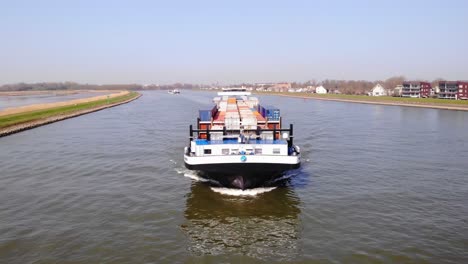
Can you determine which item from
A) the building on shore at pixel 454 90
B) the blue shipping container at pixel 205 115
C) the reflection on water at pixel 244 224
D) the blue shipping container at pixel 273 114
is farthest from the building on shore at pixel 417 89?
Answer: the reflection on water at pixel 244 224

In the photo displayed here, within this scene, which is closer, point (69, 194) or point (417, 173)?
point (69, 194)

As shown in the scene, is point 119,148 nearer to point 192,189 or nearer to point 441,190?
point 192,189

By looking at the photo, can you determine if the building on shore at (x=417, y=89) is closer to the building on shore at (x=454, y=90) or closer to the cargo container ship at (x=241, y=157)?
the building on shore at (x=454, y=90)

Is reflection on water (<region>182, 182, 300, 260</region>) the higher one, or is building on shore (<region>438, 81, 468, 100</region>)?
building on shore (<region>438, 81, 468, 100</region>)

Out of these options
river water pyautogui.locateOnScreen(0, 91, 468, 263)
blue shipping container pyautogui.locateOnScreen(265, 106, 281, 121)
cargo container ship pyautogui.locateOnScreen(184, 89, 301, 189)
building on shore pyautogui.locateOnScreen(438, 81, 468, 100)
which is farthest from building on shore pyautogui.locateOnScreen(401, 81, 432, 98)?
cargo container ship pyautogui.locateOnScreen(184, 89, 301, 189)

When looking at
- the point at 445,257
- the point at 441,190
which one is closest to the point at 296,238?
the point at 445,257

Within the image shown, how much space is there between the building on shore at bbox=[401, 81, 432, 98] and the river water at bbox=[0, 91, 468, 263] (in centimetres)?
12223

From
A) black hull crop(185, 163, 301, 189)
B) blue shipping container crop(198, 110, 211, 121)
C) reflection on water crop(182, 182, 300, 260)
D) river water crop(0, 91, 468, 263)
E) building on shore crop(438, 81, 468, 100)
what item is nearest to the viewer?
river water crop(0, 91, 468, 263)

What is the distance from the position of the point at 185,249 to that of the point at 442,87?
143 meters

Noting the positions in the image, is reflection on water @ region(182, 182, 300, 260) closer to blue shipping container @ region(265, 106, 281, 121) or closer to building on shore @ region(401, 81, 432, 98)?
blue shipping container @ region(265, 106, 281, 121)

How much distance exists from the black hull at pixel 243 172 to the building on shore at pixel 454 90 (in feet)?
410

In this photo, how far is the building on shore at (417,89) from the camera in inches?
5591

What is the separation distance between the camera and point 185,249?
15047 mm

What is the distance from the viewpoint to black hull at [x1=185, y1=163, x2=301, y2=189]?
20.5 metres
